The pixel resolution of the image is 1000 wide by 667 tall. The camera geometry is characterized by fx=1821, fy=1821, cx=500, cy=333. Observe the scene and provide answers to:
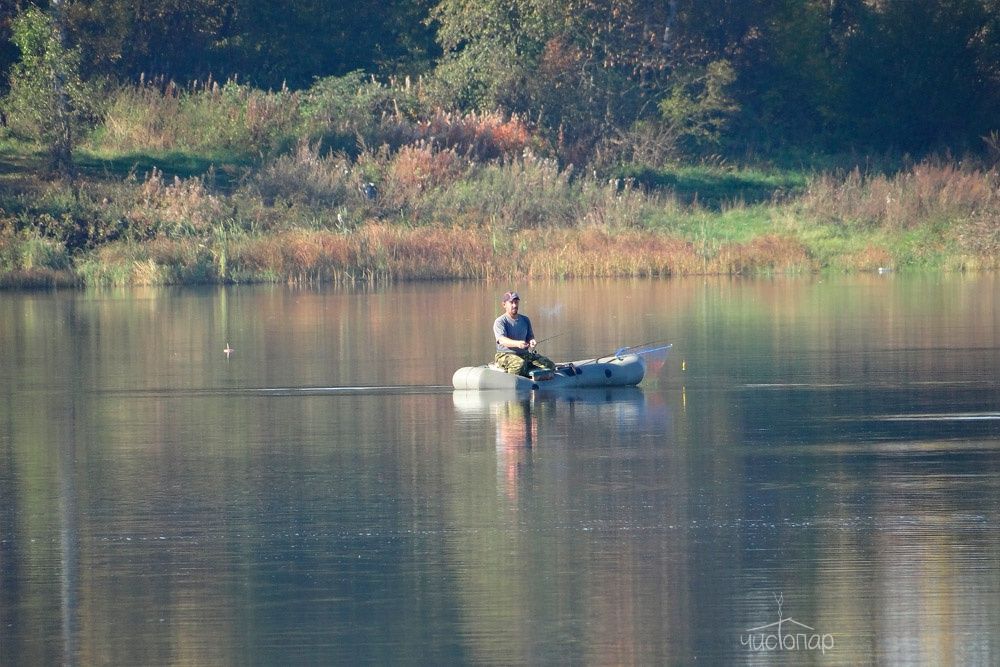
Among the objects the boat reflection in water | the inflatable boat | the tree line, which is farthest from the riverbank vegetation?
the boat reflection in water

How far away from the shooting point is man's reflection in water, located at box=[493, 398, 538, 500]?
556 inches

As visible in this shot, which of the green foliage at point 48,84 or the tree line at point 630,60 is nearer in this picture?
the green foliage at point 48,84

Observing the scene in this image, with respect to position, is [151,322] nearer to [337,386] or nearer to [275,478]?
[337,386]

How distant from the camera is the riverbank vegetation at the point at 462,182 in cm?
4412

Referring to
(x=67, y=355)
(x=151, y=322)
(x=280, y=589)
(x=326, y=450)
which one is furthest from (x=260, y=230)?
(x=280, y=589)

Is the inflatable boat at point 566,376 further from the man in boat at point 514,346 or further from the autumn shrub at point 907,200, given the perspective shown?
the autumn shrub at point 907,200

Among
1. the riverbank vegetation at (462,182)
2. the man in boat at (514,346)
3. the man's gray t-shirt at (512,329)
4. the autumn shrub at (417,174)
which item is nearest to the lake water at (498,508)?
the man in boat at (514,346)

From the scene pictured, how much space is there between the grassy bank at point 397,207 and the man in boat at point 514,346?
23.3 m

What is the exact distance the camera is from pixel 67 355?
84.6ft

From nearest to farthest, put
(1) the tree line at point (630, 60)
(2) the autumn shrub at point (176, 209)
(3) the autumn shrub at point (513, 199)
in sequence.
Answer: (2) the autumn shrub at point (176, 209)
(3) the autumn shrub at point (513, 199)
(1) the tree line at point (630, 60)

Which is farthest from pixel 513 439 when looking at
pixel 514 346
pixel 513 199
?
pixel 513 199

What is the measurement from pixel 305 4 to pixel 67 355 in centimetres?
3586

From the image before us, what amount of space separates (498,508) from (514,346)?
7.74 m

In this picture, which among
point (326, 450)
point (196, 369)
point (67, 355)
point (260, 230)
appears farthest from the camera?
point (260, 230)
